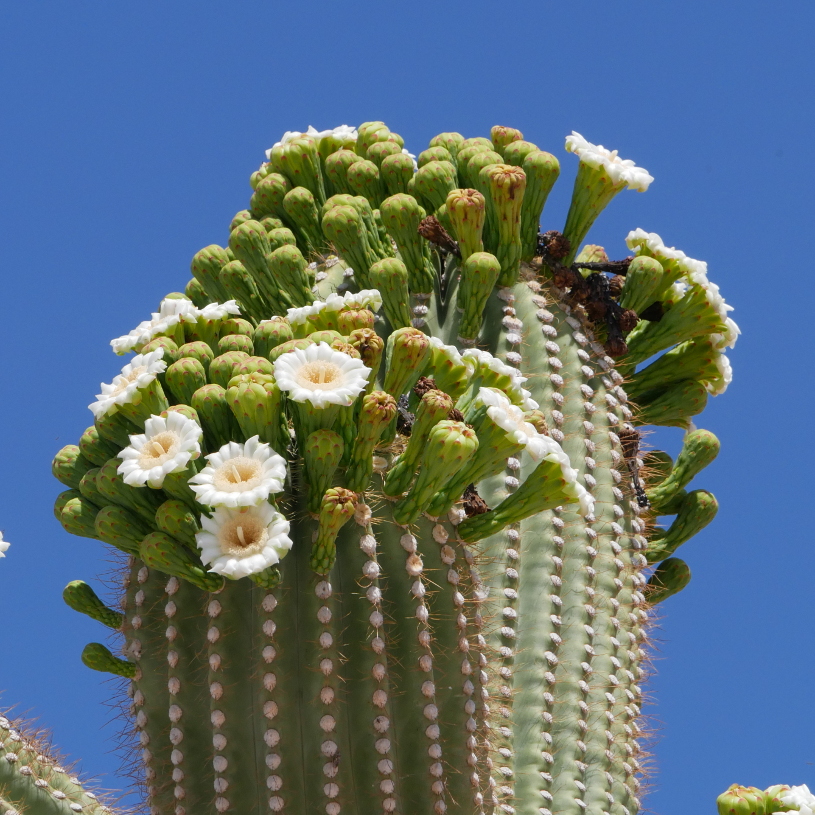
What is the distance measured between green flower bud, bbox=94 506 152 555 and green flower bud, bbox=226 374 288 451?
550 mm

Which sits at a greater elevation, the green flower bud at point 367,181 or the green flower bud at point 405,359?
the green flower bud at point 367,181

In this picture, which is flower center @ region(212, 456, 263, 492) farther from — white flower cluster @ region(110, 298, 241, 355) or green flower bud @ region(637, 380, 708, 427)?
green flower bud @ region(637, 380, 708, 427)

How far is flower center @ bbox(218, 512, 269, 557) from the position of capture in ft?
13.3

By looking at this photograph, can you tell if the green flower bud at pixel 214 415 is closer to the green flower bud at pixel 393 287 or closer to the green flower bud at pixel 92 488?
the green flower bud at pixel 92 488

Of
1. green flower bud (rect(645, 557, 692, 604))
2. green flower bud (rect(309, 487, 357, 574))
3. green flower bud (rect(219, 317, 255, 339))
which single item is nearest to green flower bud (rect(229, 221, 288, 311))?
green flower bud (rect(219, 317, 255, 339))

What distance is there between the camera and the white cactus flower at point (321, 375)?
13.6 ft

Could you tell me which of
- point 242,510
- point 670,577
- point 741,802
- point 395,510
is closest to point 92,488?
point 242,510

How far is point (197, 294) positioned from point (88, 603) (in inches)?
82.8

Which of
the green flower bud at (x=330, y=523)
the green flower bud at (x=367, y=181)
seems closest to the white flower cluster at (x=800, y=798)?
the green flower bud at (x=330, y=523)

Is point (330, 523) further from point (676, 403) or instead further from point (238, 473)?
point (676, 403)

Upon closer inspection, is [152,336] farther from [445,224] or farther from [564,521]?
[564,521]

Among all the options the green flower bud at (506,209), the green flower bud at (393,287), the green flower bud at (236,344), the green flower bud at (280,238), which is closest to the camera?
the green flower bud at (236,344)

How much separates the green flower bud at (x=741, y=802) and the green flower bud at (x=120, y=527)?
2.36 m

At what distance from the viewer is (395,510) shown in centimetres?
445
